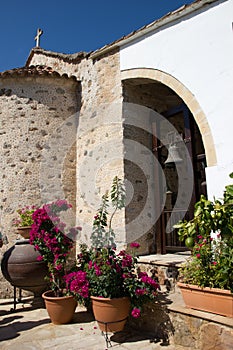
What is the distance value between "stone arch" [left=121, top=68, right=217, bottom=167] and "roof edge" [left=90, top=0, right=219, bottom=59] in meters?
0.60

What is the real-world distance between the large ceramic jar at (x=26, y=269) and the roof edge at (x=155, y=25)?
13.0 feet

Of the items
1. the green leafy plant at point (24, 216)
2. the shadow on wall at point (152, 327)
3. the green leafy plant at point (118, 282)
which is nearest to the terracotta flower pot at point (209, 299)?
the shadow on wall at point (152, 327)

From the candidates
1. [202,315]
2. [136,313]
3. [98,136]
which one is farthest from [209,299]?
[98,136]

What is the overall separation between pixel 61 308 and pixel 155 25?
460 cm

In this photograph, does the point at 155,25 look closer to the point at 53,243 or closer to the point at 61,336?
the point at 53,243

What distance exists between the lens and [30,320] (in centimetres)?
420

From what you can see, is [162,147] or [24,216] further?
[162,147]

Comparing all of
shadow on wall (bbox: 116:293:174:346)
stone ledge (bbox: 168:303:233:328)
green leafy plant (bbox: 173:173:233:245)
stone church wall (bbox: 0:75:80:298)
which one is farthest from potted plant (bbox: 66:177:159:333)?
stone church wall (bbox: 0:75:80:298)

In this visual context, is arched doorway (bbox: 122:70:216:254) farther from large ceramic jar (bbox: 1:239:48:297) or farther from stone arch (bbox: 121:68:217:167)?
large ceramic jar (bbox: 1:239:48:297)

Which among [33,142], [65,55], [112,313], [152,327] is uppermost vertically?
[65,55]

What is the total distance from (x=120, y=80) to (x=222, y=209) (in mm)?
3438

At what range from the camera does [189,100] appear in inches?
168

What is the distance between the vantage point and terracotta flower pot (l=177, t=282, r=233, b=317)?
107 inches

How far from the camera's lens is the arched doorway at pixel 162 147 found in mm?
4742
